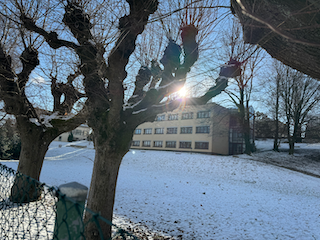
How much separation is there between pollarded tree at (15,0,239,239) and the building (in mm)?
22246

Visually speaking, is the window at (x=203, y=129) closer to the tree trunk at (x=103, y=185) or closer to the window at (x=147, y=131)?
the window at (x=147, y=131)

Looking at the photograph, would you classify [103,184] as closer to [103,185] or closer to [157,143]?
[103,185]

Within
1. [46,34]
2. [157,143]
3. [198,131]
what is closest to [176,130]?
[198,131]

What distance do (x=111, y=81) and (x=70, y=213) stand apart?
3.71 m

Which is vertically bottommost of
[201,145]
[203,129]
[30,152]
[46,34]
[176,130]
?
[201,145]

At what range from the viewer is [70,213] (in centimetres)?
150

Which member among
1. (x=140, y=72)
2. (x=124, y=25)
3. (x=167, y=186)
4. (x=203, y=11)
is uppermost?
(x=203, y=11)

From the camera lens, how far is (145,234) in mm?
5719

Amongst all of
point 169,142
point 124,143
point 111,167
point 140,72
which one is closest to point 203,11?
point 140,72

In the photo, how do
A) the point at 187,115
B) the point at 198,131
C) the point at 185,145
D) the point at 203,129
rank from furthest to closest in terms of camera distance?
1. the point at 187,115
2. the point at 185,145
3. the point at 198,131
4. the point at 203,129

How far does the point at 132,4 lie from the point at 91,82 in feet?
6.66

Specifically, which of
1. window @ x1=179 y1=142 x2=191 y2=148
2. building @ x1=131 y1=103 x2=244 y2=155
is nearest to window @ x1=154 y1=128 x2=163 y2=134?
building @ x1=131 y1=103 x2=244 y2=155

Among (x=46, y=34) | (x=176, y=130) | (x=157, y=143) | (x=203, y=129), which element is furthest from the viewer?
(x=157, y=143)

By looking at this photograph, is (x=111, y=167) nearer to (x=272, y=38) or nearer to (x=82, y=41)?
(x=82, y=41)
